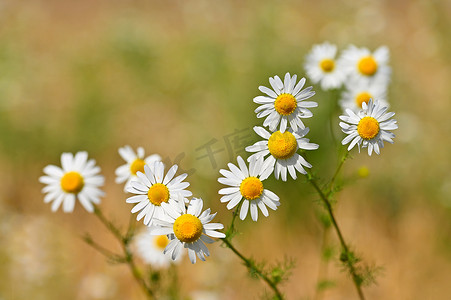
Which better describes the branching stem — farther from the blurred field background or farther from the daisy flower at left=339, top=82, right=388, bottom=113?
the daisy flower at left=339, top=82, right=388, bottom=113

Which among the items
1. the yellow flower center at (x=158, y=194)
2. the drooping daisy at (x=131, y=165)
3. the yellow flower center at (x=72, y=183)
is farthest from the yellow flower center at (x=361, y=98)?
the yellow flower center at (x=72, y=183)

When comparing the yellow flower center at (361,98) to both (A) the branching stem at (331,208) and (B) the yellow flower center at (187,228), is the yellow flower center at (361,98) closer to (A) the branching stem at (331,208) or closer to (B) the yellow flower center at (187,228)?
(A) the branching stem at (331,208)

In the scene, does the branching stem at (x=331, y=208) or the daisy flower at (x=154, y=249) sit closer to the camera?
the branching stem at (x=331, y=208)

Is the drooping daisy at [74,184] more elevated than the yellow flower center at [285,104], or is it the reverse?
the drooping daisy at [74,184]

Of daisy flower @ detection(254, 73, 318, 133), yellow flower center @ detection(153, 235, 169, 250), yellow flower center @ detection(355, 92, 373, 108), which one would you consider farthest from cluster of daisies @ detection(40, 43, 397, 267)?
yellow flower center @ detection(153, 235, 169, 250)

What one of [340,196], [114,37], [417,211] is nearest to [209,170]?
[340,196]

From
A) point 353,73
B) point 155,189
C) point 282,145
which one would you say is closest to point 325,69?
point 353,73

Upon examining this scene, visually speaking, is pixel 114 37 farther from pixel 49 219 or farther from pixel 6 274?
pixel 6 274

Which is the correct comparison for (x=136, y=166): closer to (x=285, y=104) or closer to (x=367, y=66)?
(x=285, y=104)
